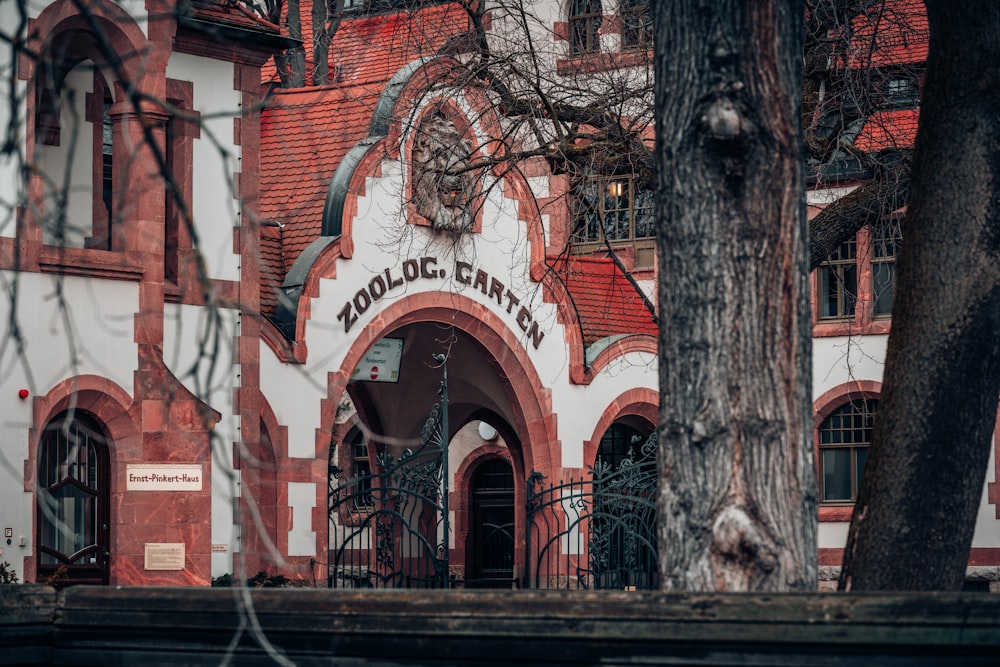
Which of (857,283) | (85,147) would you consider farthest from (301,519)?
(857,283)

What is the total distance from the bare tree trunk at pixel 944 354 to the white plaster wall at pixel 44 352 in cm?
825

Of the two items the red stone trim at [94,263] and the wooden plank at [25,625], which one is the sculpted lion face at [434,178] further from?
the wooden plank at [25,625]

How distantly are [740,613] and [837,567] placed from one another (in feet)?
75.3

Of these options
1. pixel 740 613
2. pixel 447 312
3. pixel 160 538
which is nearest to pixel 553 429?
pixel 447 312

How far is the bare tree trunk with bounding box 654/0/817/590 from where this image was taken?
A: 5.98 m

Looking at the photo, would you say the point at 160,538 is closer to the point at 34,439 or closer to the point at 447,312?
the point at 34,439

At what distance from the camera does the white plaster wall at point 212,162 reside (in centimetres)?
1753

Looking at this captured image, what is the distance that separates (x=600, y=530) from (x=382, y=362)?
12.4 feet

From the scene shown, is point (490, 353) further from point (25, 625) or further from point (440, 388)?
point (25, 625)

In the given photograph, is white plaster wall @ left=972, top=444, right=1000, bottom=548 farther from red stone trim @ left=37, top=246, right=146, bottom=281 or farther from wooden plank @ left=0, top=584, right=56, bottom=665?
wooden plank @ left=0, top=584, right=56, bottom=665

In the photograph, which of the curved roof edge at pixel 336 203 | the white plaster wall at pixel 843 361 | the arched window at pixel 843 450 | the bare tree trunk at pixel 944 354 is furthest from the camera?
the arched window at pixel 843 450

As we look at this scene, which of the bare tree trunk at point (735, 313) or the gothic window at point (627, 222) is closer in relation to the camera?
the bare tree trunk at point (735, 313)

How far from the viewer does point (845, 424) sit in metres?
27.2

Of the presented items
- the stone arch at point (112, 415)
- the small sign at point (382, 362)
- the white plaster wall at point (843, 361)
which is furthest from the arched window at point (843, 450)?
the stone arch at point (112, 415)
